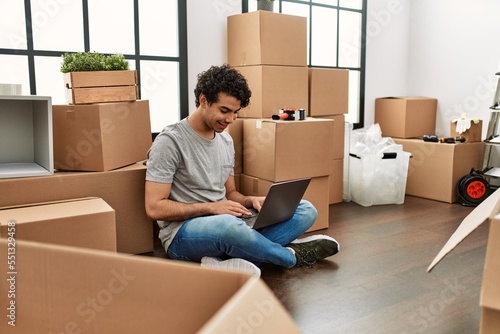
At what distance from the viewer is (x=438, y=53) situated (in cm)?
436

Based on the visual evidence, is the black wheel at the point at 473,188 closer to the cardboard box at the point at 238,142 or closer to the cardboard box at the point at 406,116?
the cardboard box at the point at 406,116

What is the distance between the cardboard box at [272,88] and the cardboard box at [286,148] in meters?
0.18

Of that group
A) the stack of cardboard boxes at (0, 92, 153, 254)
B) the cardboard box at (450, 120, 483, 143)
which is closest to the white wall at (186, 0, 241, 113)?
the stack of cardboard boxes at (0, 92, 153, 254)

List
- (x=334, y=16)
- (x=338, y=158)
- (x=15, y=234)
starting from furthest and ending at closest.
A: (x=334, y=16)
(x=338, y=158)
(x=15, y=234)

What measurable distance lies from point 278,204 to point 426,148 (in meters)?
2.18

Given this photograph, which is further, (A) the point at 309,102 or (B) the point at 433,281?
(A) the point at 309,102

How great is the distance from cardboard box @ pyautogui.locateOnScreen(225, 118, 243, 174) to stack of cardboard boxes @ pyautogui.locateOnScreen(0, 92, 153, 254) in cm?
58

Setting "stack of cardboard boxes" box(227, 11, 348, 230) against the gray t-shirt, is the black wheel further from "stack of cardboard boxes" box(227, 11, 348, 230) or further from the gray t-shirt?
the gray t-shirt

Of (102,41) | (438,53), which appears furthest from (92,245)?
(438,53)

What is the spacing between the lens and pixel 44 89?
108 inches

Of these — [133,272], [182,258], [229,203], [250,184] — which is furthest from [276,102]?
[133,272]

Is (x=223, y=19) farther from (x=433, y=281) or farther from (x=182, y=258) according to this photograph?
(x=433, y=281)

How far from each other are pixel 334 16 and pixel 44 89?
249 centimetres

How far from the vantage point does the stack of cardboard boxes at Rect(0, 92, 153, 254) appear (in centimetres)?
196
